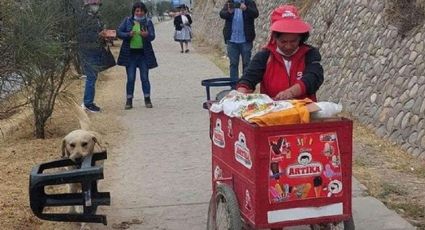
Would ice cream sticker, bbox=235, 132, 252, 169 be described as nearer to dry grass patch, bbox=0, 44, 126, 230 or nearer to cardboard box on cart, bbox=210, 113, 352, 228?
cardboard box on cart, bbox=210, 113, 352, 228

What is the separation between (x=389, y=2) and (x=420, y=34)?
117 centimetres

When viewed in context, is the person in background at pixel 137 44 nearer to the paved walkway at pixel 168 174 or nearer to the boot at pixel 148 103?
the boot at pixel 148 103

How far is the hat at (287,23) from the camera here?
13.9ft

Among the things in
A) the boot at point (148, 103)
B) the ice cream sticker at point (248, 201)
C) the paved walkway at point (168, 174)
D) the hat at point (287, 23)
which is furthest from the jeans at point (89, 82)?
the ice cream sticker at point (248, 201)

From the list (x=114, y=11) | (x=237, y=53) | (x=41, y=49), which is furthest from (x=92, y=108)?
(x=114, y=11)

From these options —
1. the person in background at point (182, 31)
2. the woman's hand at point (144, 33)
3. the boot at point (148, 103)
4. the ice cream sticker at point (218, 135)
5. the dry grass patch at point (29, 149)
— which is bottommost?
the person in background at point (182, 31)

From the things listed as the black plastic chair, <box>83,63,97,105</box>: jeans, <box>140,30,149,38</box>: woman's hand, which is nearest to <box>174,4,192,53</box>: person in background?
<box>140,30,149,38</box>: woman's hand

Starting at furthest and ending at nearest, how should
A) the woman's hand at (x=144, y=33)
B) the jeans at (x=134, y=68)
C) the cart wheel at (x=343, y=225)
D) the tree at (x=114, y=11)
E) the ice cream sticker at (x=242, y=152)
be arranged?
the tree at (x=114, y=11)
the jeans at (x=134, y=68)
the woman's hand at (x=144, y=33)
the cart wheel at (x=343, y=225)
the ice cream sticker at (x=242, y=152)

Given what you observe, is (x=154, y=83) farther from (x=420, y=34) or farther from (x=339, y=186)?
(x=339, y=186)

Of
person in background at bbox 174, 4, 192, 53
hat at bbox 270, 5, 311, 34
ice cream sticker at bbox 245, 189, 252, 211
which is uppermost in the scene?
hat at bbox 270, 5, 311, 34

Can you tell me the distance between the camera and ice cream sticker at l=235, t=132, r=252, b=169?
3.73m

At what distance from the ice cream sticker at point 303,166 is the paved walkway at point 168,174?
1.39 metres

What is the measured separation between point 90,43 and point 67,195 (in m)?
5.46

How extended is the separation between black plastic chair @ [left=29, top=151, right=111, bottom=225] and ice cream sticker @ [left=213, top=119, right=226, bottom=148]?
826mm
